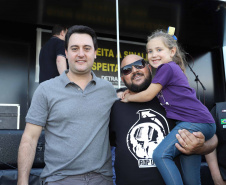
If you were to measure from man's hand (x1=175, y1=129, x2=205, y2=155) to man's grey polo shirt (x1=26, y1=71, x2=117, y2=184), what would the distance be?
Result: 0.53 metres

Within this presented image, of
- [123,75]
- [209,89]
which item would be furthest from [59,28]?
[209,89]

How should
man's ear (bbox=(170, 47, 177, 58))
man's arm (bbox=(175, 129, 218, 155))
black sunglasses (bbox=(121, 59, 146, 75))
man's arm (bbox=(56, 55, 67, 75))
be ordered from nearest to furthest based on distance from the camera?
man's arm (bbox=(175, 129, 218, 155))
black sunglasses (bbox=(121, 59, 146, 75))
man's ear (bbox=(170, 47, 177, 58))
man's arm (bbox=(56, 55, 67, 75))

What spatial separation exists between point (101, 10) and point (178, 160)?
4.14 metres

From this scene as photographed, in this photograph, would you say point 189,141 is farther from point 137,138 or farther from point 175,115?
point 137,138

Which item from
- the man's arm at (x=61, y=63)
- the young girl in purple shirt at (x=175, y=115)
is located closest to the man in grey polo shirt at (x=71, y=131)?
the young girl in purple shirt at (x=175, y=115)

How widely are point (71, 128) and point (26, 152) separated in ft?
1.15

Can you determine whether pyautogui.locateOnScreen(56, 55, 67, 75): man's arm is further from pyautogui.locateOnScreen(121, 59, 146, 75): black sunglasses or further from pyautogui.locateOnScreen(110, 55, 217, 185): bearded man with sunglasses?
pyautogui.locateOnScreen(110, 55, 217, 185): bearded man with sunglasses

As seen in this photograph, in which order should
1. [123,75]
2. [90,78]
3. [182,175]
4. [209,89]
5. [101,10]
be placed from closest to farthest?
[182,175]
[90,78]
[123,75]
[101,10]
[209,89]

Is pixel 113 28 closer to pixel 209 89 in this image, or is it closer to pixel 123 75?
pixel 209 89

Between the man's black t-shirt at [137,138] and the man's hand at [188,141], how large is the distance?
5.5 inches

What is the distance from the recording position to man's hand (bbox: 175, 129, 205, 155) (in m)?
1.98

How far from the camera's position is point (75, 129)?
194 cm

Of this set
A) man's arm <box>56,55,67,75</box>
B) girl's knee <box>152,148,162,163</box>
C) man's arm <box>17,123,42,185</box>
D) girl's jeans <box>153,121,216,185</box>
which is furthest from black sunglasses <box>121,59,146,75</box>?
man's arm <box>56,55,67,75</box>

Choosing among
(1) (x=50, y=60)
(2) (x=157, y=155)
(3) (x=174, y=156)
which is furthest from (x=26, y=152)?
(1) (x=50, y=60)
